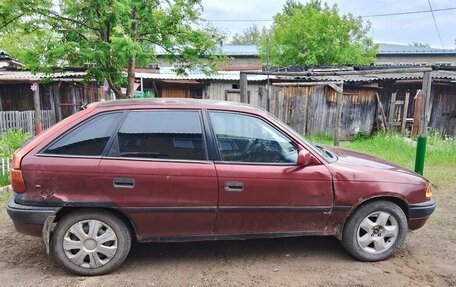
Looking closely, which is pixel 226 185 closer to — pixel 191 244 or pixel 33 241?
pixel 191 244

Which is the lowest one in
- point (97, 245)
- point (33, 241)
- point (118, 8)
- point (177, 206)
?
point (33, 241)

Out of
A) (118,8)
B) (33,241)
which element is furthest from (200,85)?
(33,241)

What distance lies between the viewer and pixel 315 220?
3.59m

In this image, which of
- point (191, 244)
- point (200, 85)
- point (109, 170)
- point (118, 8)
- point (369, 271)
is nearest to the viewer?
point (109, 170)

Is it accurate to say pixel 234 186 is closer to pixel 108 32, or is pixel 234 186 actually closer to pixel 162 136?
pixel 162 136

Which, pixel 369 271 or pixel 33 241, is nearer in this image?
pixel 369 271

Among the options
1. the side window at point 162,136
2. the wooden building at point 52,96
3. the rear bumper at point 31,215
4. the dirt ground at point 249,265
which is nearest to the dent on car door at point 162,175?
the side window at point 162,136

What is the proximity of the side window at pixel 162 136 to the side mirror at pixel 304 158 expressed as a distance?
946 millimetres

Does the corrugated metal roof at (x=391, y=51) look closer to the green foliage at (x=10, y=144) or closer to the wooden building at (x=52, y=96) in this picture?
the wooden building at (x=52, y=96)

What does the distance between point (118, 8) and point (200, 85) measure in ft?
39.1

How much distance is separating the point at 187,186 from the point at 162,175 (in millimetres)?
261

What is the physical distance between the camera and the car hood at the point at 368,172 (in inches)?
140

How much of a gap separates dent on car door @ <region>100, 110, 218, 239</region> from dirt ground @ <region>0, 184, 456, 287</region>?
0.42 metres

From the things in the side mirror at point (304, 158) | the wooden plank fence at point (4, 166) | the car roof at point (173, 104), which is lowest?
the wooden plank fence at point (4, 166)
